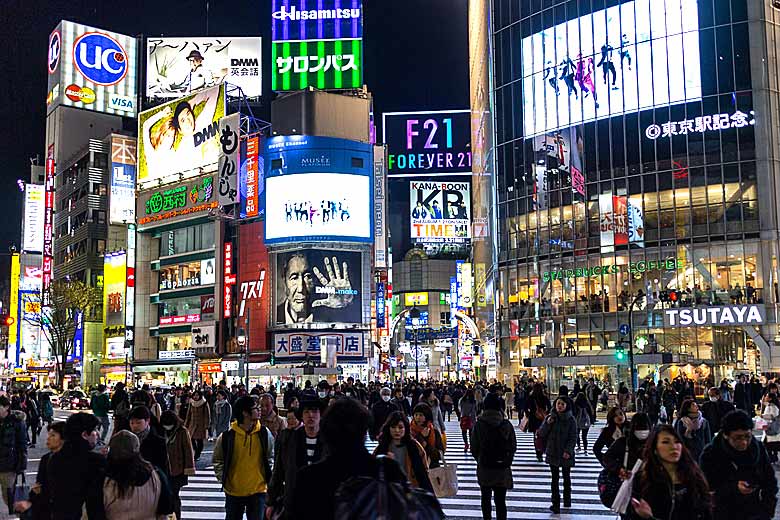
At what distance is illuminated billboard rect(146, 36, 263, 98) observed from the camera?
3494 inches

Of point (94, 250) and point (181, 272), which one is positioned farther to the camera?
point (94, 250)

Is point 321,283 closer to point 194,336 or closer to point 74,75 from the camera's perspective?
point 194,336

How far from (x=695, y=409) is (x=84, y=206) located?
9009 centimetres

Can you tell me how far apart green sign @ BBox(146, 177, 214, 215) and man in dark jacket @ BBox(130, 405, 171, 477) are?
2731 inches

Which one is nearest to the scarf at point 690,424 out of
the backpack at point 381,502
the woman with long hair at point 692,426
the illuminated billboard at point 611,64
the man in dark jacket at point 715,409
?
the woman with long hair at point 692,426

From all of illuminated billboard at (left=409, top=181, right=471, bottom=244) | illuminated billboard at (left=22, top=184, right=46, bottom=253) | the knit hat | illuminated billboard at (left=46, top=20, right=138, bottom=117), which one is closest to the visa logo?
illuminated billboard at (left=46, top=20, right=138, bottom=117)

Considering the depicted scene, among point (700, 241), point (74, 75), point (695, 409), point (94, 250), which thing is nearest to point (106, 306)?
point (94, 250)

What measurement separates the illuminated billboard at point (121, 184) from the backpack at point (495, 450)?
80853mm

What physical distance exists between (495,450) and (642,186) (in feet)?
156

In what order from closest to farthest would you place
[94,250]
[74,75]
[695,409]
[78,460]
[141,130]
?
[78,460]
[695,409]
[141,130]
[94,250]
[74,75]

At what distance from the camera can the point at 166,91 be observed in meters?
88.7

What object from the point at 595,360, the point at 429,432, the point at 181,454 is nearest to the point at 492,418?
the point at 429,432

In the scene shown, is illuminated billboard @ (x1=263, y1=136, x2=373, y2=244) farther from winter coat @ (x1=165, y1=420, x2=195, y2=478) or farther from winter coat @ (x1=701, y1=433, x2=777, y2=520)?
winter coat @ (x1=701, y1=433, x2=777, y2=520)

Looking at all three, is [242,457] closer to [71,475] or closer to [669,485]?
[71,475]
